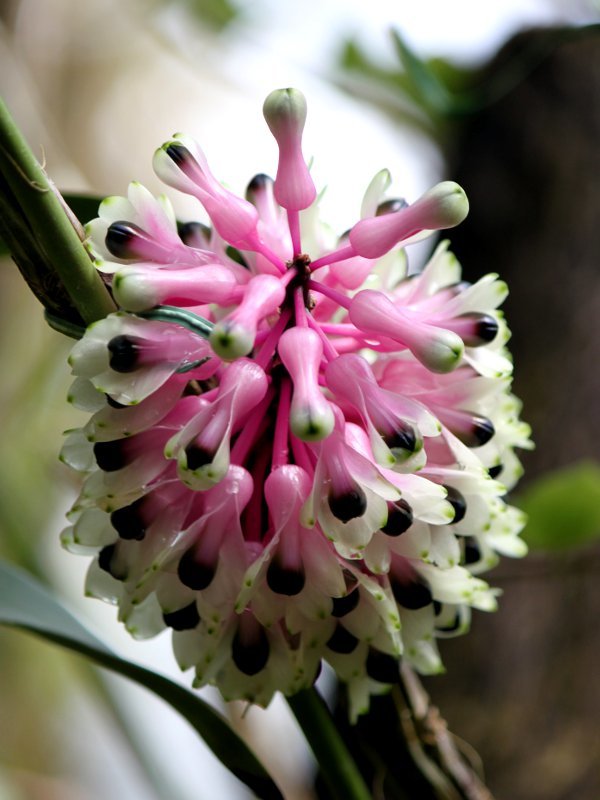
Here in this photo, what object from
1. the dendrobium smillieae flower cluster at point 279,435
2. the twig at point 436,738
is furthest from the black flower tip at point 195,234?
the twig at point 436,738

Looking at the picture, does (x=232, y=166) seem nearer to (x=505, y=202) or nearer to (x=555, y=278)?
(x=505, y=202)

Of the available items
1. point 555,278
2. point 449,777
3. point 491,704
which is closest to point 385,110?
point 555,278

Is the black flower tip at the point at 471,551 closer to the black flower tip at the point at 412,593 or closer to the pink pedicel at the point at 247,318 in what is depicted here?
the black flower tip at the point at 412,593

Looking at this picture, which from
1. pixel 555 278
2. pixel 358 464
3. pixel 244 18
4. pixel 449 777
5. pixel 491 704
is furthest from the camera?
pixel 244 18

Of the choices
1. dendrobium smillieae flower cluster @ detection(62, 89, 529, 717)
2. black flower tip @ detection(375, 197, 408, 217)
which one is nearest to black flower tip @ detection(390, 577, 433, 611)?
dendrobium smillieae flower cluster @ detection(62, 89, 529, 717)

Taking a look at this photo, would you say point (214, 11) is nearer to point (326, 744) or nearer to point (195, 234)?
point (195, 234)
